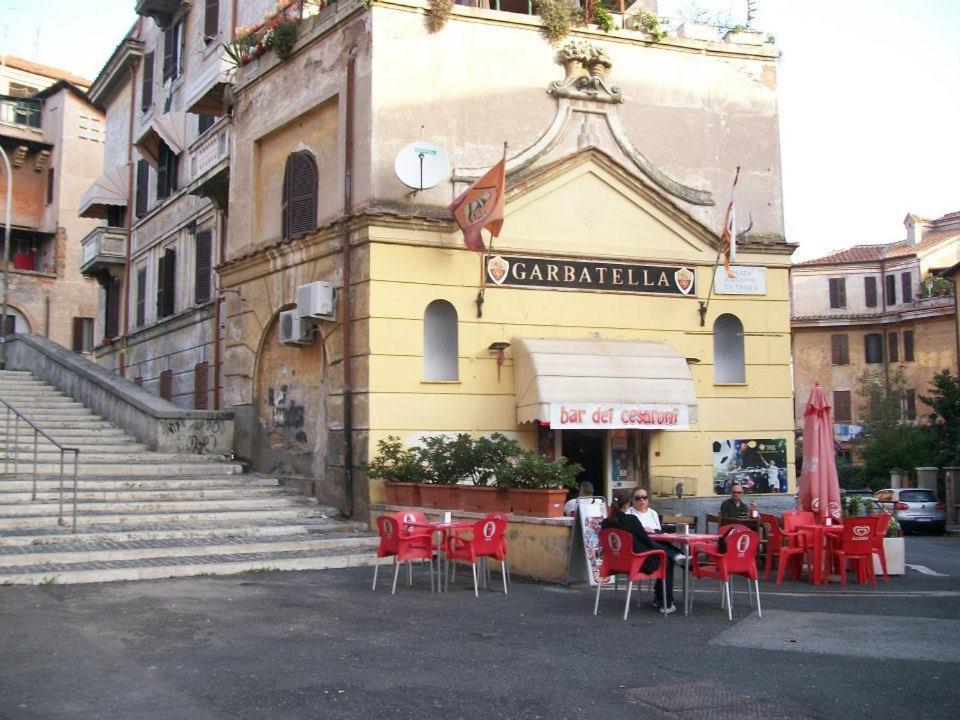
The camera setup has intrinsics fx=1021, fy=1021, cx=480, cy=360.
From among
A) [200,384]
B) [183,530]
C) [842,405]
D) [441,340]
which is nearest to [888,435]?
[842,405]

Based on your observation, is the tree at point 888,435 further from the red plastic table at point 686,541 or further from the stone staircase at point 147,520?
the red plastic table at point 686,541

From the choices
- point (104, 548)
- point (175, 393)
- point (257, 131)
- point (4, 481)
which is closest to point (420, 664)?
point (104, 548)

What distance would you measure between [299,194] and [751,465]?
9.27 meters

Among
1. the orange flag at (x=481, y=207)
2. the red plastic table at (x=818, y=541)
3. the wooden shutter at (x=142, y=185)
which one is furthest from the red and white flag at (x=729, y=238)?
the wooden shutter at (x=142, y=185)

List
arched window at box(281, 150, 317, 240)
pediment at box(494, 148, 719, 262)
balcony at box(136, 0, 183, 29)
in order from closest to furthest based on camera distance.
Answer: pediment at box(494, 148, 719, 262) → arched window at box(281, 150, 317, 240) → balcony at box(136, 0, 183, 29)

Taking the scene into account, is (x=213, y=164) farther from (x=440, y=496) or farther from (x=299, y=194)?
(x=440, y=496)

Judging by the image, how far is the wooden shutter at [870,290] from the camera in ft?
181

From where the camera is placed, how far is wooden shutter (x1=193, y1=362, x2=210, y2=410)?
2333 centimetres

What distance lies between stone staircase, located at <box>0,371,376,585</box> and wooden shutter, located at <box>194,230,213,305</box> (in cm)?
542

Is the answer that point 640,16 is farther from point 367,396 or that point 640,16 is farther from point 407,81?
point 367,396

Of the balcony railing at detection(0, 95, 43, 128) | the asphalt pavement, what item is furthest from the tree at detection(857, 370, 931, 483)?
the balcony railing at detection(0, 95, 43, 128)

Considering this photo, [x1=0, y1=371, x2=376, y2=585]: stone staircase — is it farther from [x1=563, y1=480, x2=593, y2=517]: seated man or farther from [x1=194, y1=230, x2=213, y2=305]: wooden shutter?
[x1=194, y1=230, x2=213, y2=305]: wooden shutter

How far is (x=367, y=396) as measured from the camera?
15.6 metres

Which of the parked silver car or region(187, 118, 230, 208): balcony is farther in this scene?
the parked silver car
